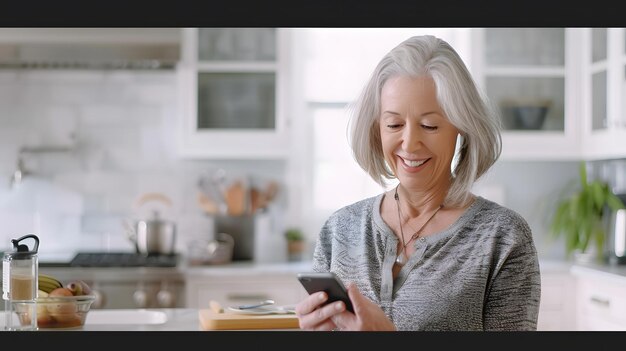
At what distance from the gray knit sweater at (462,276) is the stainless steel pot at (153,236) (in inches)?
93.7

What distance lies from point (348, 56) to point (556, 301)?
164cm

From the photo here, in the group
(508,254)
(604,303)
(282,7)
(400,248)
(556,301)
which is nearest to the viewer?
(282,7)

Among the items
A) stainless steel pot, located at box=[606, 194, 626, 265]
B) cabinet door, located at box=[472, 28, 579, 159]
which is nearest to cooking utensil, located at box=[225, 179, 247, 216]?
cabinet door, located at box=[472, 28, 579, 159]

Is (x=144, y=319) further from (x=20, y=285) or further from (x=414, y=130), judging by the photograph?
(x=414, y=130)

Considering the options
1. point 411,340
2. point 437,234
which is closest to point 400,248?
point 437,234

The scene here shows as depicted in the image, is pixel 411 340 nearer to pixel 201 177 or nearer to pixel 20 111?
pixel 201 177

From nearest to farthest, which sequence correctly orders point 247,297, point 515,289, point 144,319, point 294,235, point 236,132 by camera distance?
point 515,289, point 144,319, point 247,297, point 236,132, point 294,235

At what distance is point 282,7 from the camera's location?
3.11ft

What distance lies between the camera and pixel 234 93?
4262mm

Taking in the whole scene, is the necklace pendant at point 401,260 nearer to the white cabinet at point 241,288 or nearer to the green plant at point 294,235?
the white cabinet at point 241,288

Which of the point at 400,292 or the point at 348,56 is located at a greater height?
the point at 348,56

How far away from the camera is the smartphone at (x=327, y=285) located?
4.82ft

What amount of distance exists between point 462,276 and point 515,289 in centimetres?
11

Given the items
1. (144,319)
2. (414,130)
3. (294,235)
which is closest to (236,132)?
(294,235)
